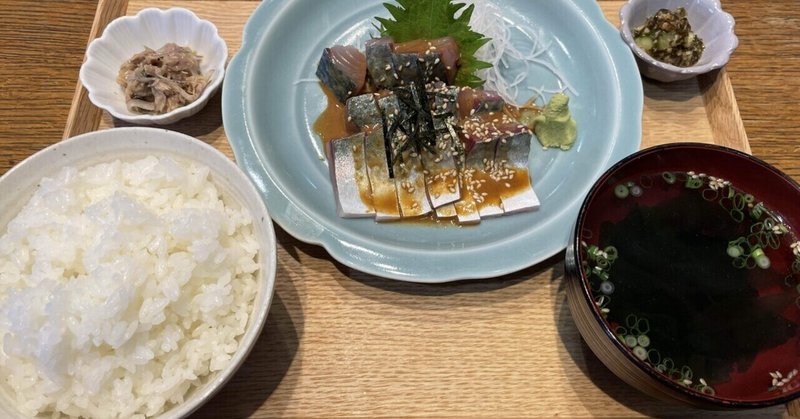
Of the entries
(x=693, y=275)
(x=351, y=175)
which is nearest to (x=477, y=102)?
(x=351, y=175)

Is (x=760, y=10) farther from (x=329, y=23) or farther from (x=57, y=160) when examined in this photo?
(x=57, y=160)

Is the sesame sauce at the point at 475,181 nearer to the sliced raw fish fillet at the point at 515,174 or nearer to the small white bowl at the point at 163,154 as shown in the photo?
the sliced raw fish fillet at the point at 515,174

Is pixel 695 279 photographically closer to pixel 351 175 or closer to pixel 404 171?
pixel 404 171

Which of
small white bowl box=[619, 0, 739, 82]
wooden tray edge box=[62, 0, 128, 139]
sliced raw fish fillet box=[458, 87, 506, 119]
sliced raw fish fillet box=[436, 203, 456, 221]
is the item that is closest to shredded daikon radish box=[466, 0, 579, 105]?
sliced raw fish fillet box=[458, 87, 506, 119]

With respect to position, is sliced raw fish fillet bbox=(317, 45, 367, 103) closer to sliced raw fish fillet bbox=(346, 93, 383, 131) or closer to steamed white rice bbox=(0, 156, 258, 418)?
sliced raw fish fillet bbox=(346, 93, 383, 131)

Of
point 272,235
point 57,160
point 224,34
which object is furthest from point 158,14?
point 272,235

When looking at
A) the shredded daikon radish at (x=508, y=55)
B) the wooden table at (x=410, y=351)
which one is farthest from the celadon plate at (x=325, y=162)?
the wooden table at (x=410, y=351)

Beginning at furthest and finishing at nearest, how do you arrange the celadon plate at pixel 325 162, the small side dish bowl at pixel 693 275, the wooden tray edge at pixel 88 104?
the wooden tray edge at pixel 88 104
the celadon plate at pixel 325 162
the small side dish bowl at pixel 693 275

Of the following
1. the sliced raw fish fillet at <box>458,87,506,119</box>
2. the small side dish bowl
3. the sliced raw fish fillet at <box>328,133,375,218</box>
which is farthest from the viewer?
the sliced raw fish fillet at <box>458,87,506,119</box>

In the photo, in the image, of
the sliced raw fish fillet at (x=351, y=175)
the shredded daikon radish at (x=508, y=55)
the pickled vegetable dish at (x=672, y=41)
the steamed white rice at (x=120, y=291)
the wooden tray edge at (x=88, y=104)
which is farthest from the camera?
the shredded daikon radish at (x=508, y=55)
